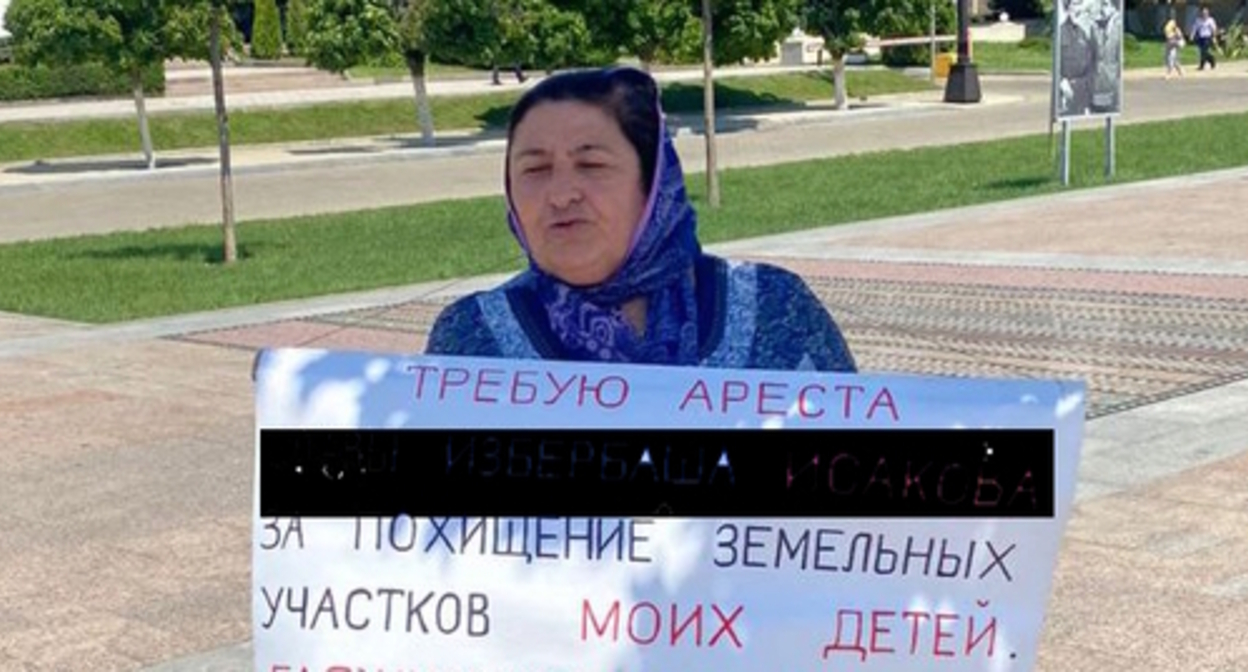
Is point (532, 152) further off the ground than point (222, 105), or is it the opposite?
point (532, 152)

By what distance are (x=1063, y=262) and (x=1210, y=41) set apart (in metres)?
36.8

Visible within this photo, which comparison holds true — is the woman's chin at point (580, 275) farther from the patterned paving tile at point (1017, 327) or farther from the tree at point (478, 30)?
the tree at point (478, 30)

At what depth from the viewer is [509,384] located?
8.69ft

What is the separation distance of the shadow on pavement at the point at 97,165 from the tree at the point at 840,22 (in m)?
12.5

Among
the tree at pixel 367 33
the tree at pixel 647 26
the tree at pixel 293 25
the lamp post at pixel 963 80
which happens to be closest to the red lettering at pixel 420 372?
the tree at pixel 647 26

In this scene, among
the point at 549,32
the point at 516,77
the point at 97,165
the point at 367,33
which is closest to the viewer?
the point at 97,165

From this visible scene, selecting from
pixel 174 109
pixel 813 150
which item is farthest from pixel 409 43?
pixel 813 150

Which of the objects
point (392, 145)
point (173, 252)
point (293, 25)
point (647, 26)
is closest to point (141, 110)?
point (392, 145)

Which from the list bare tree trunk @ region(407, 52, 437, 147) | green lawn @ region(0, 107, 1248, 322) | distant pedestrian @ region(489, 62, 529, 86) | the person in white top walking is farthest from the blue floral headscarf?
the person in white top walking

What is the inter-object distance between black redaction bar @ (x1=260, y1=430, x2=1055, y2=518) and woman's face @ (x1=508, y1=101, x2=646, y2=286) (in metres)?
0.26

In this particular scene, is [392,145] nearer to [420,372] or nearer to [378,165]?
[378,165]

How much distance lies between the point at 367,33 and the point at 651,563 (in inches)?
1160

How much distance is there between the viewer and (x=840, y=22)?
118 feet

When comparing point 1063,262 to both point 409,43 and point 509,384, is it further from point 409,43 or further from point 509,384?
point 409,43
